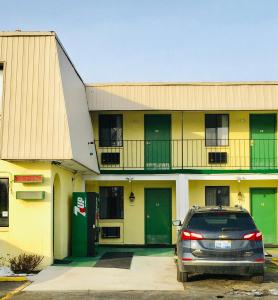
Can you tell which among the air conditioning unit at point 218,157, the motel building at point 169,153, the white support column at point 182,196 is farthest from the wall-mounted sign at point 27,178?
the air conditioning unit at point 218,157

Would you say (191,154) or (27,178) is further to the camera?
(191,154)

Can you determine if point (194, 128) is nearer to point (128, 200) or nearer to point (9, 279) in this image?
point (128, 200)

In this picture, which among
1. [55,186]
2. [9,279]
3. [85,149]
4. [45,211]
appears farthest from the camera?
[85,149]

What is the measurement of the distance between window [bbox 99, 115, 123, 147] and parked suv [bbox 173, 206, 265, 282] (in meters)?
10.8

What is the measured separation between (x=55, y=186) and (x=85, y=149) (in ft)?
6.38

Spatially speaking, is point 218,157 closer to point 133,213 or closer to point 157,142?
point 157,142

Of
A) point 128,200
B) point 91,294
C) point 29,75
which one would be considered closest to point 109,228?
point 128,200

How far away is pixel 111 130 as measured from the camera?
74.1 ft

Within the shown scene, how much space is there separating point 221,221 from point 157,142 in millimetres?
10681

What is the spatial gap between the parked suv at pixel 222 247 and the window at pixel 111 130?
10.8m

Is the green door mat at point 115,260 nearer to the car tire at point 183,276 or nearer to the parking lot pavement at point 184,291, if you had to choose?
the parking lot pavement at point 184,291

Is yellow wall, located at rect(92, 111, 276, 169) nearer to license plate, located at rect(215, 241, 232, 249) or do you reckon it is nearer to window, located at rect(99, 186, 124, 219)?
window, located at rect(99, 186, 124, 219)

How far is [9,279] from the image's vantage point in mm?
12938

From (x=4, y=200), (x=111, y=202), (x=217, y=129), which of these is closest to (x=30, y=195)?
(x=4, y=200)
